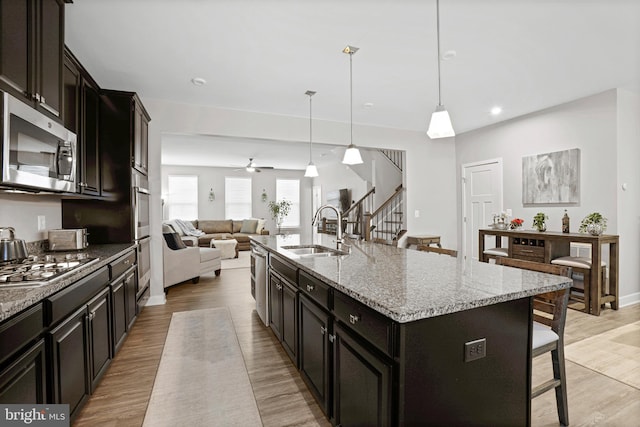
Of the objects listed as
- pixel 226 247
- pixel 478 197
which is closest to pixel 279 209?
pixel 226 247

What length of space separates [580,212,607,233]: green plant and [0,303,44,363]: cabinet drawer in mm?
5014

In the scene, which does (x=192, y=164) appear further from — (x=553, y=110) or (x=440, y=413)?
(x=440, y=413)

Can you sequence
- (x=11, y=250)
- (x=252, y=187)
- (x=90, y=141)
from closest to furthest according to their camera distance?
1. (x=11, y=250)
2. (x=90, y=141)
3. (x=252, y=187)

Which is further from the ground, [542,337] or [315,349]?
[542,337]

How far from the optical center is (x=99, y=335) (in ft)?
7.14

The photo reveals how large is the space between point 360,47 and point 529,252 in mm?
3500

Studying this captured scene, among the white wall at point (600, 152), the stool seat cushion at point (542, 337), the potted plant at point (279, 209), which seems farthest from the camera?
the potted plant at point (279, 209)

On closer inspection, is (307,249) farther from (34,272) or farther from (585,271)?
(585,271)

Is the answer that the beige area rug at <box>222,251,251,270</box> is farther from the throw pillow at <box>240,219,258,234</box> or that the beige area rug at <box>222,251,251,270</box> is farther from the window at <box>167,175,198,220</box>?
the window at <box>167,175,198,220</box>

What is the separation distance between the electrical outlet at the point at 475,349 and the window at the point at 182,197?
10.0 meters

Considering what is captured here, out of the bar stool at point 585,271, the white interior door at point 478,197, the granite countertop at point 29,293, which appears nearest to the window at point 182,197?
the white interior door at point 478,197

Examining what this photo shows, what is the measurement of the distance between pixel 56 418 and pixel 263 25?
109 inches

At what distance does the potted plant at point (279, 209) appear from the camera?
10.9m

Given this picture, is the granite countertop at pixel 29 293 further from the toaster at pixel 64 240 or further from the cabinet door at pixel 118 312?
the toaster at pixel 64 240
